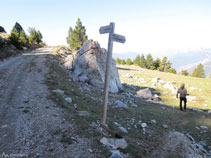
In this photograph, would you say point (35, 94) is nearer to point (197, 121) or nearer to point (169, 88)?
point (197, 121)

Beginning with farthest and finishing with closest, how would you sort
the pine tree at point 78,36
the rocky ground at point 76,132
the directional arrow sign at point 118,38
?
the pine tree at point 78,36 < the directional arrow sign at point 118,38 < the rocky ground at point 76,132

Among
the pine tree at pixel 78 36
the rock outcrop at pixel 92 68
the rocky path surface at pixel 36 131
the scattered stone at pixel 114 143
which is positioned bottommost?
the scattered stone at pixel 114 143

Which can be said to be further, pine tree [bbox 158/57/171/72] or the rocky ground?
pine tree [bbox 158/57/171/72]

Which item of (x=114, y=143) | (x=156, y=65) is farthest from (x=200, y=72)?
(x=114, y=143)

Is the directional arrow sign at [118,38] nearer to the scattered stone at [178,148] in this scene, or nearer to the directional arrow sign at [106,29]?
the directional arrow sign at [106,29]

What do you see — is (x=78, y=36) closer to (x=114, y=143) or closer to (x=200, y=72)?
(x=114, y=143)

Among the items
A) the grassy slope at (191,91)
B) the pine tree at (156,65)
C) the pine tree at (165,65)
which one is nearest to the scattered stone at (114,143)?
the grassy slope at (191,91)

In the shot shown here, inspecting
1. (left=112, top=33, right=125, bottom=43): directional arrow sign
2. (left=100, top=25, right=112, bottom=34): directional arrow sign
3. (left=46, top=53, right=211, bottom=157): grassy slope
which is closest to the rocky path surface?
(left=46, top=53, right=211, bottom=157): grassy slope

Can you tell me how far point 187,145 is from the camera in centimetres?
675

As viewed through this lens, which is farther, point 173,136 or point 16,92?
point 16,92

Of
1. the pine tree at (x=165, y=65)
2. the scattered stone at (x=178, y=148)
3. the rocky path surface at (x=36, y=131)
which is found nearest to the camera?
the rocky path surface at (x=36, y=131)

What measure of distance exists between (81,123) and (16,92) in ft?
19.6

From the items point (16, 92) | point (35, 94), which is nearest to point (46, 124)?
point (35, 94)

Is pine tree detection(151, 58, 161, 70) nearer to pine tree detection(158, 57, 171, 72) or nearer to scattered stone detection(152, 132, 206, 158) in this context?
pine tree detection(158, 57, 171, 72)
